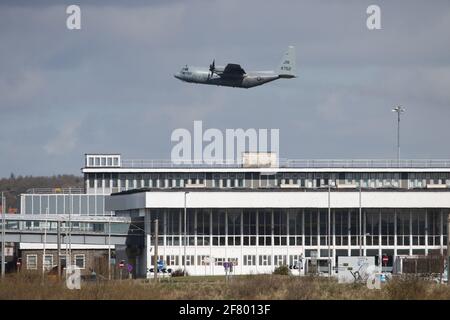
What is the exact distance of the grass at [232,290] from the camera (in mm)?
66125

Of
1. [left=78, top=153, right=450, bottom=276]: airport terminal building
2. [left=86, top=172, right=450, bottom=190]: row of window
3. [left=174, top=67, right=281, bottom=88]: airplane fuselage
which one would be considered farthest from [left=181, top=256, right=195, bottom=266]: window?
→ [left=86, top=172, right=450, bottom=190]: row of window

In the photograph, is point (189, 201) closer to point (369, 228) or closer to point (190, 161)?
point (369, 228)

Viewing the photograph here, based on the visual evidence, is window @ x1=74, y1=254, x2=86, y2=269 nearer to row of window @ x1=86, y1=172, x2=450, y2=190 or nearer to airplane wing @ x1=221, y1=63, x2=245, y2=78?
airplane wing @ x1=221, y1=63, x2=245, y2=78

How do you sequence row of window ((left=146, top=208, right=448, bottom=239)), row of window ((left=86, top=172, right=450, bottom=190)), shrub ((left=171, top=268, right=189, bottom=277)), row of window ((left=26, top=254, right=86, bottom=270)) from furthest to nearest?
row of window ((left=86, top=172, right=450, bottom=190)) → row of window ((left=146, top=208, right=448, bottom=239)) → row of window ((left=26, top=254, right=86, bottom=270)) → shrub ((left=171, top=268, right=189, bottom=277))

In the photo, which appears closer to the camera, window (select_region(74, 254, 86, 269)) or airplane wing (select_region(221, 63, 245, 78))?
airplane wing (select_region(221, 63, 245, 78))

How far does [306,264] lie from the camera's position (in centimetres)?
13588

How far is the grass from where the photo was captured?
6612 centimetres

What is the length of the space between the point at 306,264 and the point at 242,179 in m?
60.3

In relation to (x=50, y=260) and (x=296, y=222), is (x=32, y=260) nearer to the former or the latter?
(x=50, y=260)

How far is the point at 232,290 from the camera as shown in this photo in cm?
7431

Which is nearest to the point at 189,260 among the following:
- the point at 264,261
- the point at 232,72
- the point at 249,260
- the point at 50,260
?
the point at 249,260

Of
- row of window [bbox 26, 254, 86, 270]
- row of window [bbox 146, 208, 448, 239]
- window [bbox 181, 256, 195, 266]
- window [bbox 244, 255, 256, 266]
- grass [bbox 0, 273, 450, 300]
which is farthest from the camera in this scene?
row of window [bbox 146, 208, 448, 239]
